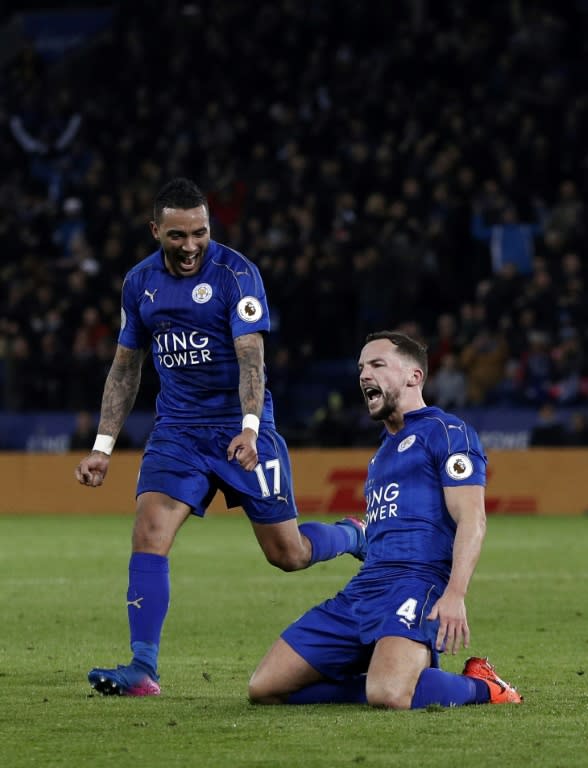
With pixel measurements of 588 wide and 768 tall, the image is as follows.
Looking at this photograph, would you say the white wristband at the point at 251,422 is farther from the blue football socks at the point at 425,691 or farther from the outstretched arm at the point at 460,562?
the blue football socks at the point at 425,691

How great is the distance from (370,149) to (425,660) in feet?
61.4

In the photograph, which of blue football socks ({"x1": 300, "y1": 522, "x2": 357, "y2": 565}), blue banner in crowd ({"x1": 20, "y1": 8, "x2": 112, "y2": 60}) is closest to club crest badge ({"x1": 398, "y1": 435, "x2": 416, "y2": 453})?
blue football socks ({"x1": 300, "y1": 522, "x2": 357, "y2": 565})

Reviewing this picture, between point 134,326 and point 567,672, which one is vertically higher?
point 134,326

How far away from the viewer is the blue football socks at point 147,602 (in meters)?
7.09

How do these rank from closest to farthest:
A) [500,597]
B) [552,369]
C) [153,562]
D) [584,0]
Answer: [153,562], [500,597], [552,369], [584,0]

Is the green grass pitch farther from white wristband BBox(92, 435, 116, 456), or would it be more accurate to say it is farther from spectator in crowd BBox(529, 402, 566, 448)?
spectator in crowd BBox(529, 402, 566, 448)

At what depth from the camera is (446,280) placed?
879 inches

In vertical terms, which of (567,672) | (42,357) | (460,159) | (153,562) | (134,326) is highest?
(460,159)

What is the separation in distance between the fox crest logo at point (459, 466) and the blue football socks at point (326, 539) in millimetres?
1626

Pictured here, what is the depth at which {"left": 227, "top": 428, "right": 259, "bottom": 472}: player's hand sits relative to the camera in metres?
6.85

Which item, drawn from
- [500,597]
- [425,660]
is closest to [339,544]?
[425,660]

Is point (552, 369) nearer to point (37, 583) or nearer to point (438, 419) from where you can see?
point (37, 583)

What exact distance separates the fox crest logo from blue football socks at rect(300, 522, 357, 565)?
5.34 feet

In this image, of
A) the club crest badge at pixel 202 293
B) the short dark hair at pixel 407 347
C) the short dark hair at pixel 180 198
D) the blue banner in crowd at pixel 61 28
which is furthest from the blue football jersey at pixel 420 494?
the blue banner in crowd at pixel 61 28
